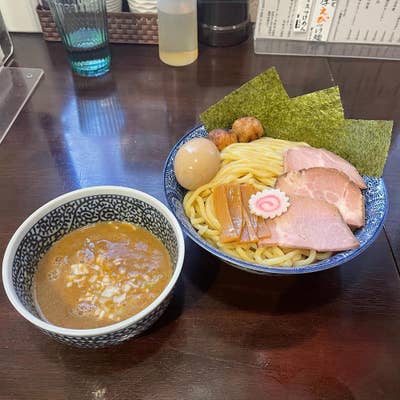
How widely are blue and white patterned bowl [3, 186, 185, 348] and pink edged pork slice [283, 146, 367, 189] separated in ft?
1.31

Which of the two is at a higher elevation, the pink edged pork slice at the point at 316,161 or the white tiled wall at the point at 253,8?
the pink edged pork slice at the point at 316,161

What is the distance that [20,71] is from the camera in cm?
159

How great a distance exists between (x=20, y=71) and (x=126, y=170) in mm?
763

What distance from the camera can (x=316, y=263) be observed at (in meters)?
0.84

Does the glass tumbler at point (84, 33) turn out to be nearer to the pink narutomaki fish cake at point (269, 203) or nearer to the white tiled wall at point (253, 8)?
the white tiled wall at point (253, 8)

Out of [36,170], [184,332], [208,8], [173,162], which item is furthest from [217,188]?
[208,8]

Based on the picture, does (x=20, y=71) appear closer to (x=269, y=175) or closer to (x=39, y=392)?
(x=269, y=175)

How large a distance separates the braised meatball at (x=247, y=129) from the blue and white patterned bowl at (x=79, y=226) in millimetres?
411

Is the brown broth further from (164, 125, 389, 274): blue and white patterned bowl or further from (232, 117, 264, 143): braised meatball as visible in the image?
(232, 117, 264, 143): braised meatball

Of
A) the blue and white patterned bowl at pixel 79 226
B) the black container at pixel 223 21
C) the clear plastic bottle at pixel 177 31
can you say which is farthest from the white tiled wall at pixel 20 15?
the blue and white patterned bowl at pixel 79 226

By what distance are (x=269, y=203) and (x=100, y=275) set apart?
402 millimetres

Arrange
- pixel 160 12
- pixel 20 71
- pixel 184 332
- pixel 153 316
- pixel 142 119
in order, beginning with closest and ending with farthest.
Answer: pixel 153 316
pixel 184 332
pixel 142 119
pixel 160 12
pixel 20 71

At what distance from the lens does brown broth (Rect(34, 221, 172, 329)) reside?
742 mm

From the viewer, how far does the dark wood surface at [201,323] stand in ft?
2.47
